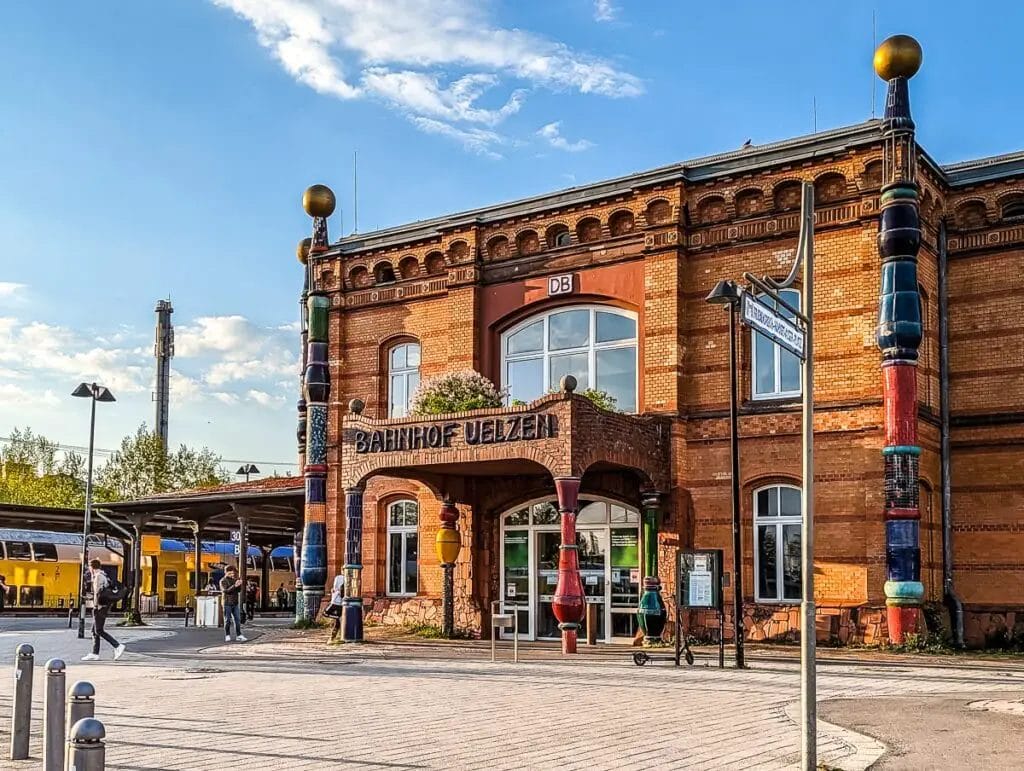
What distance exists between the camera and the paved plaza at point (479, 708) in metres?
9.67

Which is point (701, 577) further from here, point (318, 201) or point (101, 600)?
point (318, 201)

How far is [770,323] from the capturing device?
8281mm

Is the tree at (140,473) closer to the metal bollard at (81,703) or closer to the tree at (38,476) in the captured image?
the tree at (38,476)

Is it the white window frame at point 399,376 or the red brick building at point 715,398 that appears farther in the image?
the white window frame at point 399,376

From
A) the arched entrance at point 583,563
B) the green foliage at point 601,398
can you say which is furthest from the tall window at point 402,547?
the green foliage at point 601,398

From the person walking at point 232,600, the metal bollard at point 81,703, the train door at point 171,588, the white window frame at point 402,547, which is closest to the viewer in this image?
the metal bollard at point 81,703

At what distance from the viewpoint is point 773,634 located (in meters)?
21.5

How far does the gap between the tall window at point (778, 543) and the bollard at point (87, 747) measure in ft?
56.0

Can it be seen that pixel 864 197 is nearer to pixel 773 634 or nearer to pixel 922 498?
pixel 922 498

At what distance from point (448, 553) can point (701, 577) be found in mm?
7276

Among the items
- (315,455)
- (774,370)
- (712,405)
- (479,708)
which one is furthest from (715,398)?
(479,708)

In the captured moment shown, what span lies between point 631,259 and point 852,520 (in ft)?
21.9

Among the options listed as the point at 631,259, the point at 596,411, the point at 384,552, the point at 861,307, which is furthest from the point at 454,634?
the point at 861,307

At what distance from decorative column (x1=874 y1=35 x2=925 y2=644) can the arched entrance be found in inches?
197
